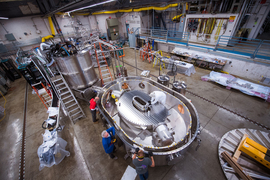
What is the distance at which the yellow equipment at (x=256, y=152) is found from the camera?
2.88 m

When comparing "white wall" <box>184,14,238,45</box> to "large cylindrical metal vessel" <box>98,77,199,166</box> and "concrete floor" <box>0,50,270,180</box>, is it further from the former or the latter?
"large cylindrical metal vessel" <box>98,77,199,166</box>

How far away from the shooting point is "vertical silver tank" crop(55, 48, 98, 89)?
4.76 metres

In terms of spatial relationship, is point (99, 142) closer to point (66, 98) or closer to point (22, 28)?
point (66, 98)

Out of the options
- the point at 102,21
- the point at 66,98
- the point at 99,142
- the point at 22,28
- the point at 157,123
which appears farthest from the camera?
the point at 102,21

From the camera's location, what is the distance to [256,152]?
3.00 m

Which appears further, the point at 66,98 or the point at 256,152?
the point at 66,98

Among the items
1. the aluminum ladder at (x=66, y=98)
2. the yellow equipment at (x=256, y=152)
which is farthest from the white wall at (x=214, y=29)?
the aluminum ladder at (x=66, y=98)

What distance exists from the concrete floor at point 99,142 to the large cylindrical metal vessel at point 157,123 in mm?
666

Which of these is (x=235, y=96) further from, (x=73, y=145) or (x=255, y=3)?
(x=73, y=145)

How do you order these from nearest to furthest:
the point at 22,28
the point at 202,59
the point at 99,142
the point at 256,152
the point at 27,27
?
1. the point at 256,152
2. the point at 99,142
3. the point at 202,59
4. the point at 22,28
5. the point at 27,27

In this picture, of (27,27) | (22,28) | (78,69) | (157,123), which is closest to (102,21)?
(27,27)

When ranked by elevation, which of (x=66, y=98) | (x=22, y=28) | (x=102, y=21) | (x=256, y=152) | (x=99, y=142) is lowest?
(x=99, y=142)

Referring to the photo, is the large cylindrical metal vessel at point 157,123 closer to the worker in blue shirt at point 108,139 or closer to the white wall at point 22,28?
the worker in blue shirt at point 108,139

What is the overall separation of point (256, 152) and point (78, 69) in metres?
6.92
